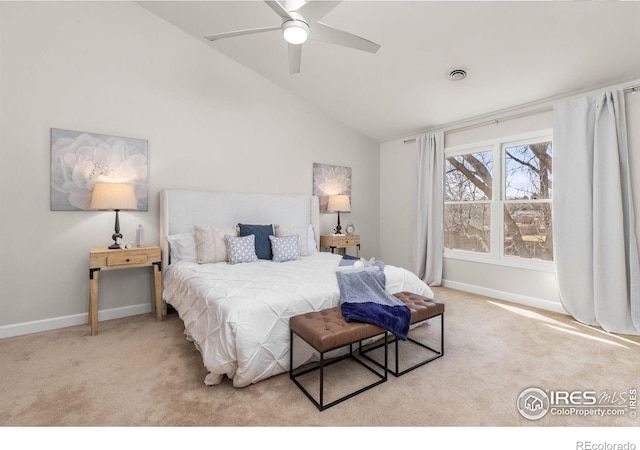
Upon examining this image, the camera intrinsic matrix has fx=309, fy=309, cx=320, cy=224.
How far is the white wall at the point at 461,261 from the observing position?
3.41 metres

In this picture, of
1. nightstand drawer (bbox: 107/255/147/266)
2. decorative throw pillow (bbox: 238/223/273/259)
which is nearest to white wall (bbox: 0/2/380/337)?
nightstand drawer (bbox: 107/255/147/266)

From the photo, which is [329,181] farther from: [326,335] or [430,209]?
[326,335]

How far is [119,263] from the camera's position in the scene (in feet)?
9.79

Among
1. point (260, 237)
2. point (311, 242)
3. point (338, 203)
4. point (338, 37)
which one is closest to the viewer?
point (338, 37)

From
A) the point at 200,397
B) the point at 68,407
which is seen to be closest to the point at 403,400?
the point at 200,397

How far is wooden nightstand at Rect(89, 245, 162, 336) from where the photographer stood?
2.87 metres

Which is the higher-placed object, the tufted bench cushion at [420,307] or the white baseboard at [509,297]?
the tufted bench cushion at [420,307]

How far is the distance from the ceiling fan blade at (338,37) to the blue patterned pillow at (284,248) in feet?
6.80

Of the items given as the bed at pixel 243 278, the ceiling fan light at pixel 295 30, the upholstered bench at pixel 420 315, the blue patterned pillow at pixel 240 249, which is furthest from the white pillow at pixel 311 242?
the ceiling fan light at pixel 295 30

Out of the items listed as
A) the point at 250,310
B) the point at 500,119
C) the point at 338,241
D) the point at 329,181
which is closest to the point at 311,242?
the point at 338,241

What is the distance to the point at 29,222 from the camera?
289 cm

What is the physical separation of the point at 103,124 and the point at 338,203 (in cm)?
302

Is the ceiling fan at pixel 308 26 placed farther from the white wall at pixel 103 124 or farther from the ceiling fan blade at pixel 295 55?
the white wall at pixel 103 124
